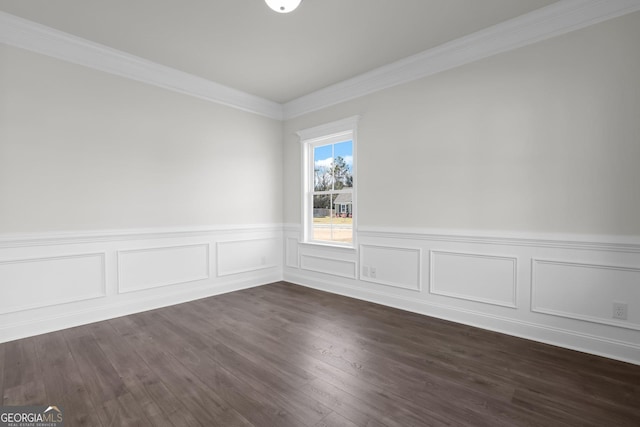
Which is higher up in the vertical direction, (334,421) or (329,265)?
(329,265)

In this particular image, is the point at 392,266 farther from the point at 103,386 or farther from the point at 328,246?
the point at 103,386

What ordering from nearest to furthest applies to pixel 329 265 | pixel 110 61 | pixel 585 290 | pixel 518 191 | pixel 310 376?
pixel 310 376 < pixel 585 290 < pixel 518 191 < pixel 110 61 < pixel 329 265

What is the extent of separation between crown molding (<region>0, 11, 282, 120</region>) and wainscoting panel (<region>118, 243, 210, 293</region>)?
2.00 metres

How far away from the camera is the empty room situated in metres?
2.08

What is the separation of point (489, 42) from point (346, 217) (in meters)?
2.54

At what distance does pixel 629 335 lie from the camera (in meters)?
2.41

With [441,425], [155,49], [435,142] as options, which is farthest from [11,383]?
[435,142]

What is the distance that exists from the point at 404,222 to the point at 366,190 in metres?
0.67

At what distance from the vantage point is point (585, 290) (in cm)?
259

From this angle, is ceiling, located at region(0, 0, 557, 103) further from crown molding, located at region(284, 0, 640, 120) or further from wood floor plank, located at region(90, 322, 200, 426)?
wood floor plank, located at region(90, 322, 200, 426)

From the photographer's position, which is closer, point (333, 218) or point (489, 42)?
point (489, 42)

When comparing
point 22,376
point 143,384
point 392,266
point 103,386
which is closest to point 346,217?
point 392,266

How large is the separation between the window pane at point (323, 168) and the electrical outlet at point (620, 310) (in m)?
3.26

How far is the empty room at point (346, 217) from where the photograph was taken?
2.08 metres
